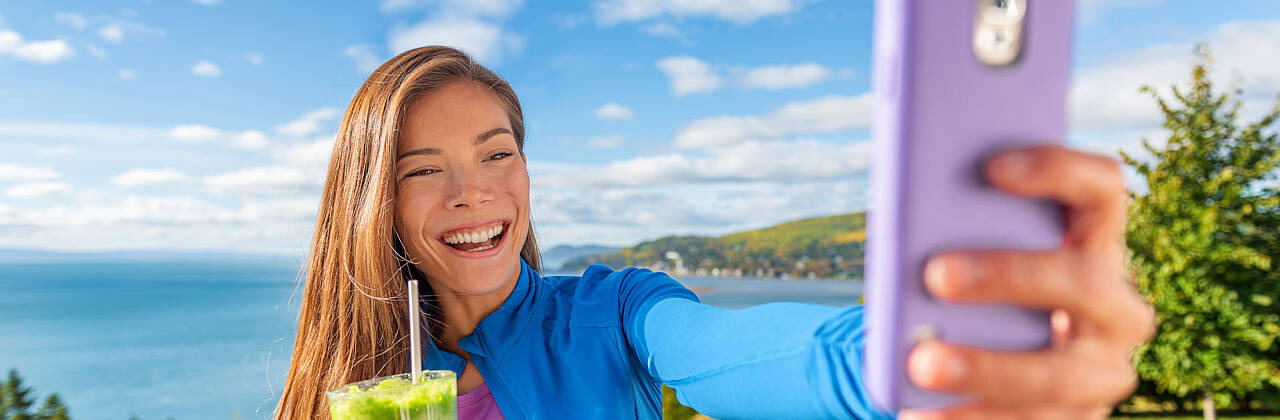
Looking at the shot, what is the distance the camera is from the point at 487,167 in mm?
2154

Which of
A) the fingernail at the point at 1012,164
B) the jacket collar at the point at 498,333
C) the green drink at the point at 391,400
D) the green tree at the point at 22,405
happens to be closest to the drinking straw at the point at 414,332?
the green drink at the point at 391,400

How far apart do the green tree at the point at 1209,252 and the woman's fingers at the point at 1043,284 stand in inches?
547

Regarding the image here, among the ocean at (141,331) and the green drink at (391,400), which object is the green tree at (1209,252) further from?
the green drink at (391,400)

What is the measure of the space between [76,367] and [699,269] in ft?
105

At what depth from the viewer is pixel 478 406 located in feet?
7.30

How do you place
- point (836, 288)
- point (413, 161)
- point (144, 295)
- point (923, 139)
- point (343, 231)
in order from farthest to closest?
point (144, 295)
point (836, 288)
point (343, 231)
point (413, 161)
point (923, 139)

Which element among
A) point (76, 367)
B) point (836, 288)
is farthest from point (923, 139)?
point (76, 367)

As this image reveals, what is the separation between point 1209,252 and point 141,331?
42.8 meters

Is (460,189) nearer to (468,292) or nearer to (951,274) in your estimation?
(468,292)

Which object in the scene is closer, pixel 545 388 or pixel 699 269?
pixel 545 388

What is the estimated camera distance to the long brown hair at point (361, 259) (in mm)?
2100

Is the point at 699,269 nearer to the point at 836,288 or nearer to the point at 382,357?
the point at 836,288

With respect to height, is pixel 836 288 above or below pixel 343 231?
below

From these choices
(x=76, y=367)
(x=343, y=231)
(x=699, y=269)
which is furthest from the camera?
(x=76, y=367)
